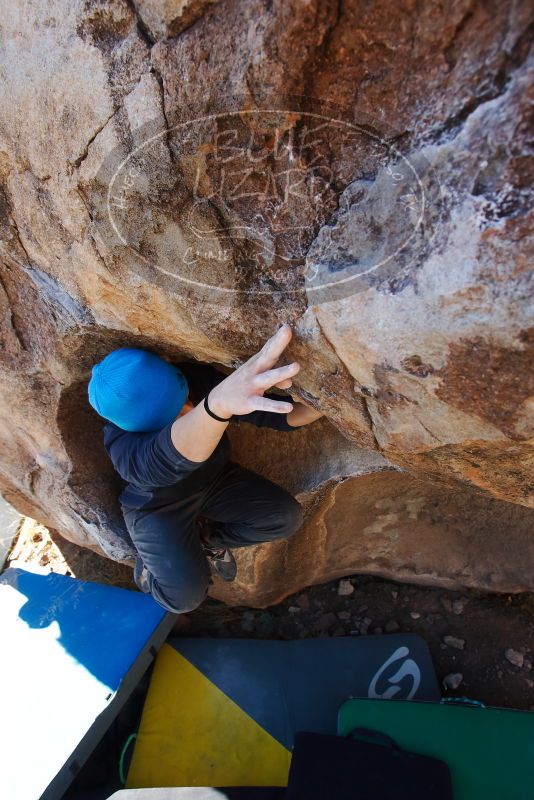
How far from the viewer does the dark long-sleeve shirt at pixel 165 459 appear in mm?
1217

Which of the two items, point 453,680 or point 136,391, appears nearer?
point 136,391

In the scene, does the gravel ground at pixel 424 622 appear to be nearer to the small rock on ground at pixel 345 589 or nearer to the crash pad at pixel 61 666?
the small rock on ground at pixel 345 589

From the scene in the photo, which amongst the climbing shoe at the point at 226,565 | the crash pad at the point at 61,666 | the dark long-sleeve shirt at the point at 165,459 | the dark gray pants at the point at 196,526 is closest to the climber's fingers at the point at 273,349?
Result: the dark long-sleeve shirt at the point at 165,459

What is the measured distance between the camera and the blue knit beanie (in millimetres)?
1294

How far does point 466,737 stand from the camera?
5.55 feet

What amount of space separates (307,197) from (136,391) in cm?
63

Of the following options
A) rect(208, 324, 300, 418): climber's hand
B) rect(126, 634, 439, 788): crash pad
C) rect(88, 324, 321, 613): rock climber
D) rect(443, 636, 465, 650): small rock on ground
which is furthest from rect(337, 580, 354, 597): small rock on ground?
rect(208, 324, 300, 418): climber's hand

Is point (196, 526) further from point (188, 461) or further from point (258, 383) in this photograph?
point (258, 383)

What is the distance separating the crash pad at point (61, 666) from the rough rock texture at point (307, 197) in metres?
1.22

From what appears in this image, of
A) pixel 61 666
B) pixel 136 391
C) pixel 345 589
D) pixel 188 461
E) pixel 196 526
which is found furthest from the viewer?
pixel 345 589

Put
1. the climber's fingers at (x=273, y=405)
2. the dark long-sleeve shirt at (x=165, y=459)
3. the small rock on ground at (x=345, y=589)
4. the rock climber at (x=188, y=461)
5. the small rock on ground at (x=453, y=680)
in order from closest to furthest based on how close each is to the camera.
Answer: the climber's fingers at (x=273, y=405)
the rock climber at (x=188, y=461)
the dark long-sleeve shirt at (x=165, y=459)
the small rock on ground at (x=453, y=680)
the small rock on ground at (x=345, y=589)

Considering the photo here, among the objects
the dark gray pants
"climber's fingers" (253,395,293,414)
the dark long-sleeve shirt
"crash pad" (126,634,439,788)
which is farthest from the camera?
"crash pad" (126,634,439,788)

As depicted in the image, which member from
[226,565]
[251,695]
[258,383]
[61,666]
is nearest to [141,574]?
[226,565]

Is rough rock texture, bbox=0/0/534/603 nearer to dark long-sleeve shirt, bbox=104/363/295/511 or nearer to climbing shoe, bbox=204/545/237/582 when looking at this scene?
dark long-sleeve shirt, bbox=104/363/295/511
